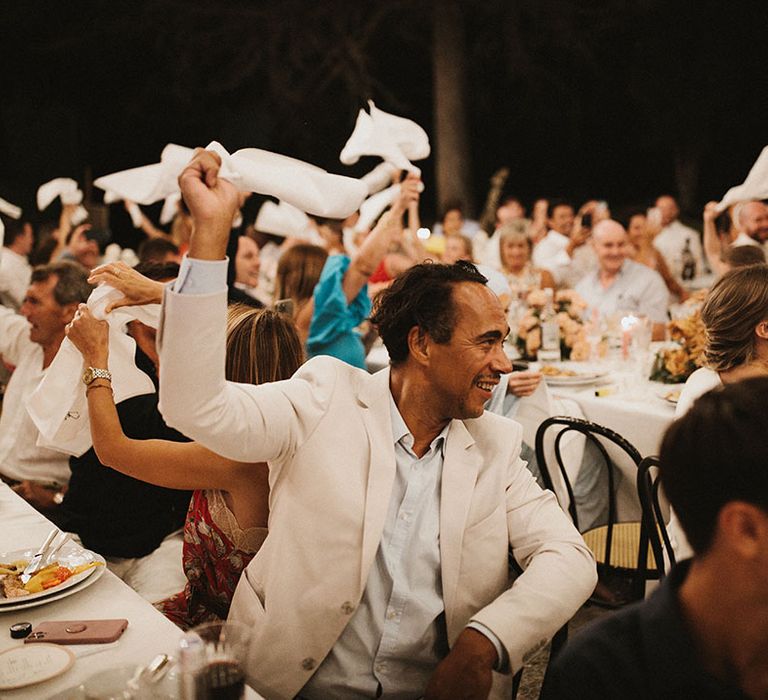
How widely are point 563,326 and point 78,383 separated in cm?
290

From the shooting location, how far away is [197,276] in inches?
55.2

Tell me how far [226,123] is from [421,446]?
550 inches

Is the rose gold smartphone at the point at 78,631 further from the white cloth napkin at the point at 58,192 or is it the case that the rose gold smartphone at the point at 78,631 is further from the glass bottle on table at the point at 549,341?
the white cloth napkin at the point at 58,192

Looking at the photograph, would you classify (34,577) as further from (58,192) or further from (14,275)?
(58,192)

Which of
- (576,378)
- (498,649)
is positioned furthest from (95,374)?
(576,378)

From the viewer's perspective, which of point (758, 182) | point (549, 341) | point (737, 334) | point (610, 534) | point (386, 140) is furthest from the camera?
point (549, 341)

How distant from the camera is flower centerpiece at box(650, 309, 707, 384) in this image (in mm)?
3707

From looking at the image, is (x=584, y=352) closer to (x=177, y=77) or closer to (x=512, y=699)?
(x=512, y=699)

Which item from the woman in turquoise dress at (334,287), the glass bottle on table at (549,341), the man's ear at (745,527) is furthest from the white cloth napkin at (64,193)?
the man's ear at (745,527)

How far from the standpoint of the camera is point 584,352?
4.50 metres

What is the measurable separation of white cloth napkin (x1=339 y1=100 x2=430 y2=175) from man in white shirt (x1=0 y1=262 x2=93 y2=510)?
135 cm

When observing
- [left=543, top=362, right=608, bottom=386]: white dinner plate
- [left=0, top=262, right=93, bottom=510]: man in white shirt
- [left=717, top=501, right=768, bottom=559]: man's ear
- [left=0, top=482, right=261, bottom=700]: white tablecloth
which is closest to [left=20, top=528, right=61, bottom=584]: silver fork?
[left=0, top=482, right=261, bottom=700]: white tablecloth

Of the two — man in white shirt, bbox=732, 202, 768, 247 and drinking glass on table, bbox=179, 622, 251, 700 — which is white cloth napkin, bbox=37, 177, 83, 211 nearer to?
man in white shirt, bbox=732, 202, 768, 247

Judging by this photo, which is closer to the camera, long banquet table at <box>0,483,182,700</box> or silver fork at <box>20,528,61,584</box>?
long banquet table at <box>0,483,182,700</box>
